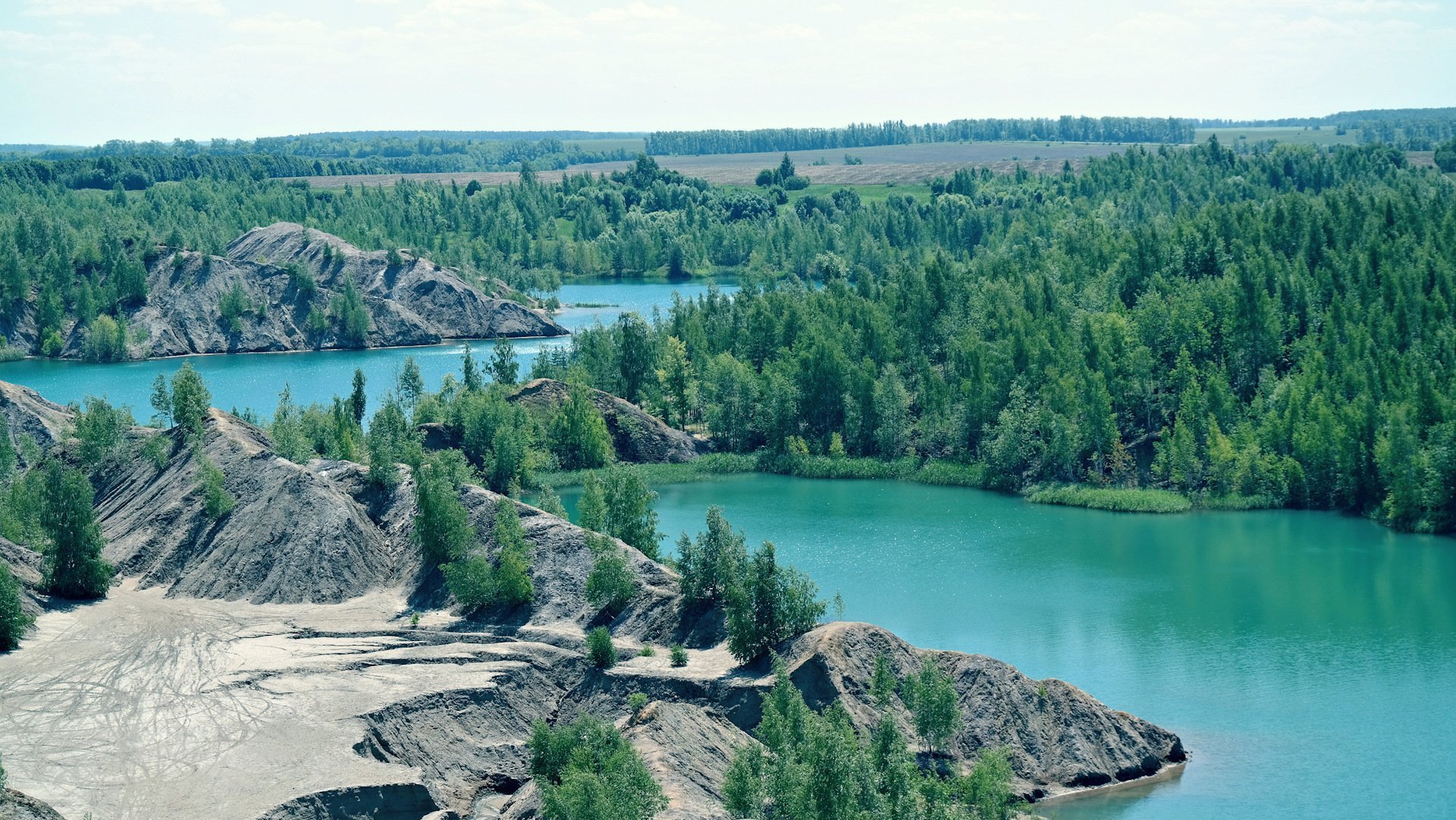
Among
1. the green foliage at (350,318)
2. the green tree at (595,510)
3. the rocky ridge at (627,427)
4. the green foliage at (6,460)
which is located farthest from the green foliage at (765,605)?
the green foliage at (350,318)

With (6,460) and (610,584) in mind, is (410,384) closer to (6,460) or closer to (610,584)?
(6,460)

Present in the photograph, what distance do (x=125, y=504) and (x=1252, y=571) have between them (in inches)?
2206

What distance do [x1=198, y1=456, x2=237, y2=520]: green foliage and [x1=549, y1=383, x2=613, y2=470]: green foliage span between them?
111 ft

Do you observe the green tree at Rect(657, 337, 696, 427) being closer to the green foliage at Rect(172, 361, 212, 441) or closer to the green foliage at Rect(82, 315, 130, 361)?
the green foliage at Rect(172, 361, 212, 441)

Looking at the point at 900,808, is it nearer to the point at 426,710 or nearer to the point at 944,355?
the point at 426,710

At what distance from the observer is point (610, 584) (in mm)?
64875

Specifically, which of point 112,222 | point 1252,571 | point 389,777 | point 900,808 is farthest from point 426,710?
point 112,222

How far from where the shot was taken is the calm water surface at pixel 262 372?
136m

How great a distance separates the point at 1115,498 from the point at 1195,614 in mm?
21205

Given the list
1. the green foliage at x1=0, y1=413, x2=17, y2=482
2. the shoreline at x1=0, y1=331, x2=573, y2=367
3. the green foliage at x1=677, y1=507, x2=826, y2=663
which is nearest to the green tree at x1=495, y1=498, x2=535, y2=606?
the green foliage at x1=677, y1=507, x2=826, y2=663

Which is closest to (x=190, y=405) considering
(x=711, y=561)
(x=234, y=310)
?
(x=711, y=561)

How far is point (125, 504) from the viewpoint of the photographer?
79.9m

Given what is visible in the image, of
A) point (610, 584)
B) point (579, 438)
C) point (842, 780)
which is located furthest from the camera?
point (579, 438)

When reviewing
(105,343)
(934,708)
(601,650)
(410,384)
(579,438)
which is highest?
(934,708)
